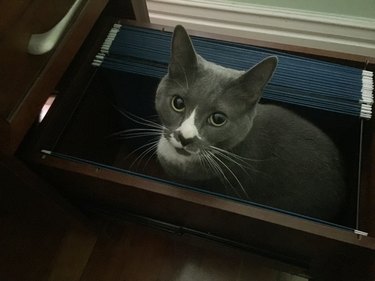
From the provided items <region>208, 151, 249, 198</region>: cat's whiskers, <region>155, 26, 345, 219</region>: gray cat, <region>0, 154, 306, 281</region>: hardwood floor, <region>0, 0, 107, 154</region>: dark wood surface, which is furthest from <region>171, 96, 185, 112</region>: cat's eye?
<region>0, 154, 306, 281</region>: hardwood floor

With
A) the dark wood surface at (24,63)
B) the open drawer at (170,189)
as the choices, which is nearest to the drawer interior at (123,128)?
the open drawer at (170,189)

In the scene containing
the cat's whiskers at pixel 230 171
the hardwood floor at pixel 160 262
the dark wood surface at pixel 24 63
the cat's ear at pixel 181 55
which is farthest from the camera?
the hardwood floor at pixel 160 262

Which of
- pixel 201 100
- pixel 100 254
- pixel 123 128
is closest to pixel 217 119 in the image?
pixel 201 100

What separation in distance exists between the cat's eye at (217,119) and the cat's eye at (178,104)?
6 cm

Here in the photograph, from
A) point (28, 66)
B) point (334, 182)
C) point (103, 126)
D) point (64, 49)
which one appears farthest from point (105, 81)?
point (334, 182)

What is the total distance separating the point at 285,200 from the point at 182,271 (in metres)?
0.41

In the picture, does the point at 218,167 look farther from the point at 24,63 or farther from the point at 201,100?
the point at 24,63

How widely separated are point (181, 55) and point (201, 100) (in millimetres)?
89

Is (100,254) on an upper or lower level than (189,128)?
lower

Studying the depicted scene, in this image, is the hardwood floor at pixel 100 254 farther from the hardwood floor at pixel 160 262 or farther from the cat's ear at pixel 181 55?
the cat's ear at pixel 181 55

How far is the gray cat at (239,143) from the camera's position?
0.69m

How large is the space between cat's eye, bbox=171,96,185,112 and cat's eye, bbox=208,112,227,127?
0.06 metres

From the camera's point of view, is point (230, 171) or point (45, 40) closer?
point (45, 40)

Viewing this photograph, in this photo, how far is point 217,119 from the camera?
71 centimetres
